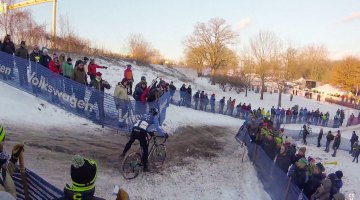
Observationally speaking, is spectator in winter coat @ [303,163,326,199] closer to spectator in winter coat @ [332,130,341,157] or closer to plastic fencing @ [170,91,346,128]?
plastic fencing @ [170,91,346,128]

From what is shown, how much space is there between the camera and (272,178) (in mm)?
10102

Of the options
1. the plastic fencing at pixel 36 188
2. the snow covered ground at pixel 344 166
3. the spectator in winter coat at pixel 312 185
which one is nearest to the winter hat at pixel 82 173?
the plastic fencing at pixel 36 188

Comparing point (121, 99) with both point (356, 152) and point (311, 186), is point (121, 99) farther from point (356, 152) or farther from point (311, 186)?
point (356, 152)

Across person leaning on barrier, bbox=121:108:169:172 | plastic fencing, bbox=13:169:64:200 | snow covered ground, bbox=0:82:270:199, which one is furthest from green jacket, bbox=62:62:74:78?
plastic fencing, bbox=13:169:64:200

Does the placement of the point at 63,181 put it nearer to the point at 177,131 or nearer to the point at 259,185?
the point at 259,185

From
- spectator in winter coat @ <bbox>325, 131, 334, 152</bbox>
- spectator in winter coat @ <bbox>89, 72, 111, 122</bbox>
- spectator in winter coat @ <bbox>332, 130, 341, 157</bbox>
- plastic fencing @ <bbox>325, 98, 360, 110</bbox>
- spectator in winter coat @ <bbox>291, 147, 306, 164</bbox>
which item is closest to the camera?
spectator in winter coat @ <bbox>291, 147, 306, 164</bbox>

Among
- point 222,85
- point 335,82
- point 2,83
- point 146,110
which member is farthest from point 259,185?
point 335,82

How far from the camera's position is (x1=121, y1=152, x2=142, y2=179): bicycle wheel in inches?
352

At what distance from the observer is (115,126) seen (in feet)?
44.7

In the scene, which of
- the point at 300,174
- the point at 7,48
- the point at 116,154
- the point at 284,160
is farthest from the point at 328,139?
the point at 7,48

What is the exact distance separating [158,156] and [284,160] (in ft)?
12.8

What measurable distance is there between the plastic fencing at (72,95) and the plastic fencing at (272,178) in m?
4.54

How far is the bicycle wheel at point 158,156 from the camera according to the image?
1018 cm

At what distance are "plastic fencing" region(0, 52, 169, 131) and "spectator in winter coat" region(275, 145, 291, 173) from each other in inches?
211
